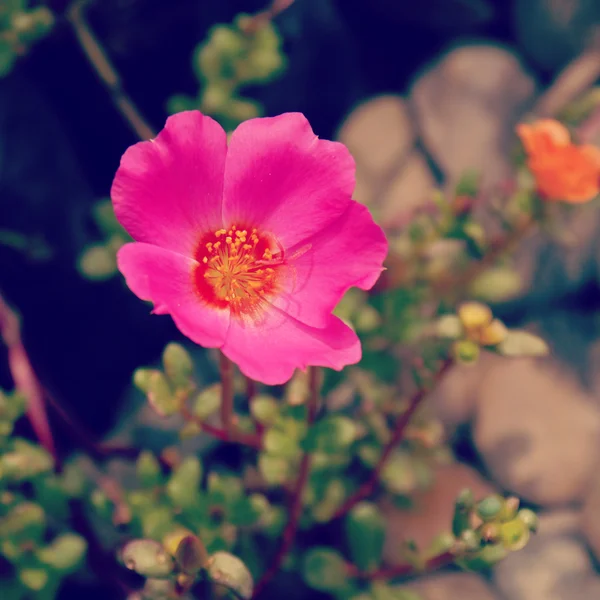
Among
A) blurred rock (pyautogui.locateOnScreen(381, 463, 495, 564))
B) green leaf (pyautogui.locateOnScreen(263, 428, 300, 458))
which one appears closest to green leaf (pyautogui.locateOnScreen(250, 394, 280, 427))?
green leaf (pyautogui.locateOnScreen(263, 428, 300, 458))

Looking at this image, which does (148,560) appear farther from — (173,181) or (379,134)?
(379,134)

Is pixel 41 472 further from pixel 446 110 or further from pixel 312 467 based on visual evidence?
pixel 446 110

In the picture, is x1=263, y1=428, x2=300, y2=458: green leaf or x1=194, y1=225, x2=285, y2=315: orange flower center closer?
x1=194, y1=225, x2=285, y2=315: orange flower center

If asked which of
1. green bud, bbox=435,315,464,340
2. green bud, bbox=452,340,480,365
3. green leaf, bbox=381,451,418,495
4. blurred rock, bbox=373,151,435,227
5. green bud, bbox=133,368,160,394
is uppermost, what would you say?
green bud, bbox=133,368,160,394

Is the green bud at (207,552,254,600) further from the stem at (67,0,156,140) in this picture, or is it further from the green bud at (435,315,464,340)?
the stem at (67,0,156,140)

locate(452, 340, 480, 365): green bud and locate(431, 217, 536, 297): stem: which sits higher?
locate(452, 340, 480, 365): green bud

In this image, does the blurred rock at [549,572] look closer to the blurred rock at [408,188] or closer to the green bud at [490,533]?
the green bud at [490,533]
